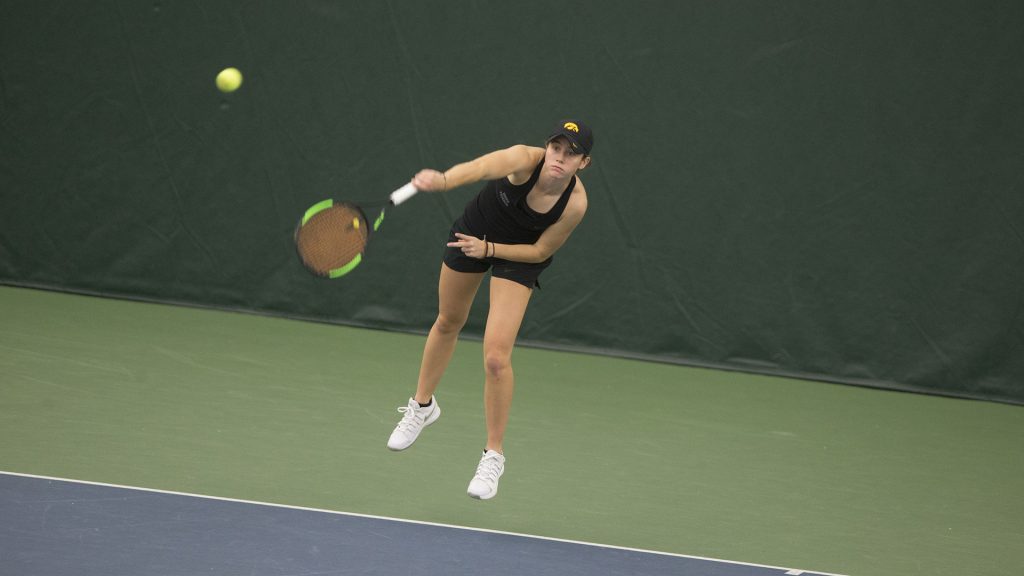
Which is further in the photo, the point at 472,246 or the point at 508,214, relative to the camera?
the point at 508,214

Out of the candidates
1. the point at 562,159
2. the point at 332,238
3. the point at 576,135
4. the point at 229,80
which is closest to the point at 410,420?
the point at 332,238

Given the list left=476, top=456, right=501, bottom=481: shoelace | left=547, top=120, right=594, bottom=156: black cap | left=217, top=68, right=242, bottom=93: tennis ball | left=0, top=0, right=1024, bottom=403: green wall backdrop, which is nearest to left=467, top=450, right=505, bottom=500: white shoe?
left=476, top=456, right=501, bottom=481: shoelace

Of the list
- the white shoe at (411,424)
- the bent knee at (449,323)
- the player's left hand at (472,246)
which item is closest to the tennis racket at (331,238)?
the player's left hand at (472,246)

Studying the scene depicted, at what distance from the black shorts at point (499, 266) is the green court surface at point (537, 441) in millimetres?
907

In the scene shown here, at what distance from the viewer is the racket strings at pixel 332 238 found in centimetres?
442

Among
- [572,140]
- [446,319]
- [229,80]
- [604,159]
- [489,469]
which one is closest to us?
[572,140]

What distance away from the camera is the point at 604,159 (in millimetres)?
7918

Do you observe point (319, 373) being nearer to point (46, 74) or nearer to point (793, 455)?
point (793, 455)

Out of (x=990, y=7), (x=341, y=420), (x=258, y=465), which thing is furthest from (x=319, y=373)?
(x=990, y=7)

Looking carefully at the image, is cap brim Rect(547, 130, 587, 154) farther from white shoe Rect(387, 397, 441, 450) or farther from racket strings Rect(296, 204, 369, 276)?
white shoe Rect(387, 397, 441, 450)

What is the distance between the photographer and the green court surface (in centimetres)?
484

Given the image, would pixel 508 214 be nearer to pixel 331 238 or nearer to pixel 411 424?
pixel 331 238

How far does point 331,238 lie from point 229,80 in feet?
12.8

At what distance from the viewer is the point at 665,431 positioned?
641cm
